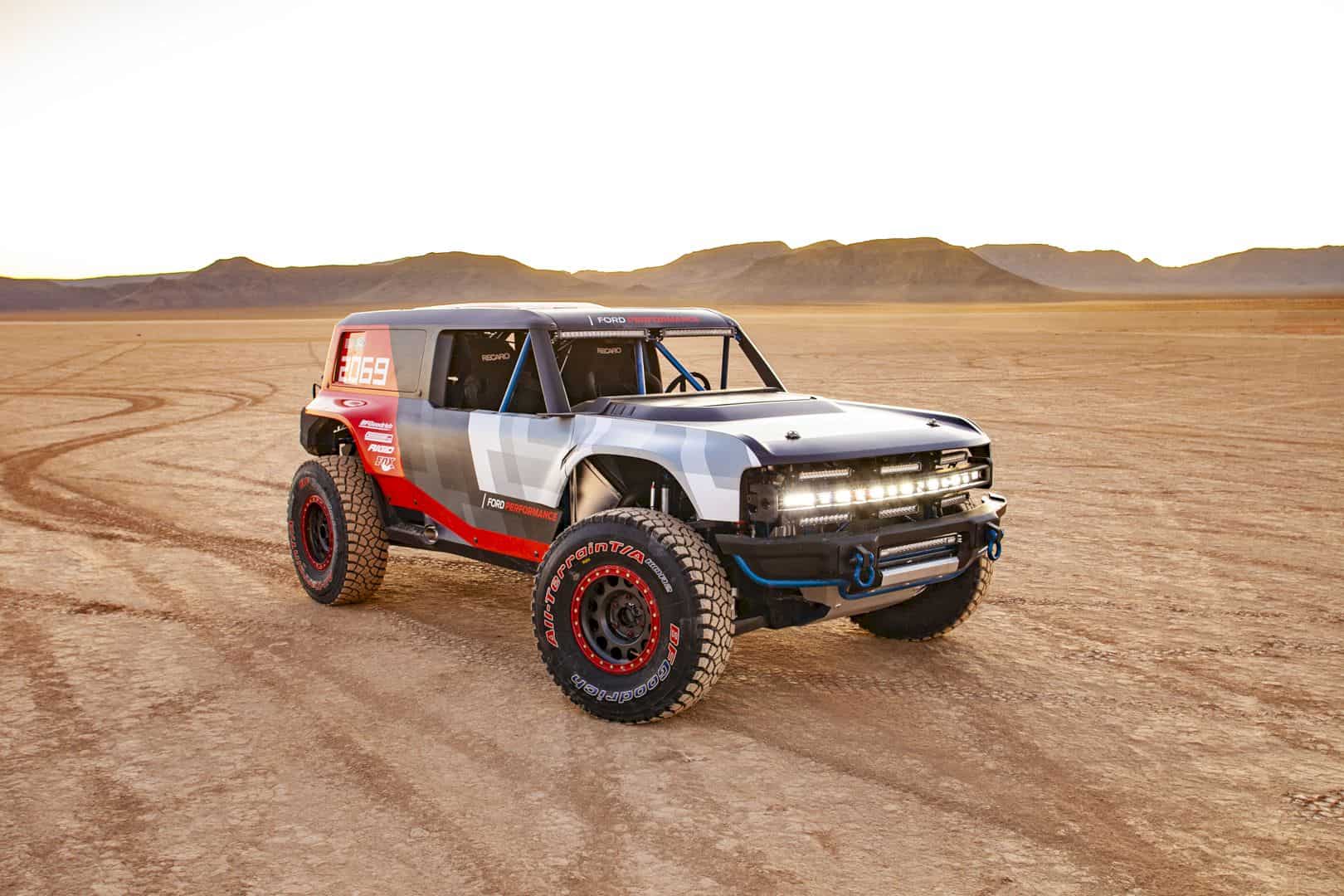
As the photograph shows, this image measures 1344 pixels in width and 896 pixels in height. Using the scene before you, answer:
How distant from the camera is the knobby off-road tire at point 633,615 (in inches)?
200

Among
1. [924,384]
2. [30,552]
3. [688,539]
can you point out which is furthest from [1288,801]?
[924,384]

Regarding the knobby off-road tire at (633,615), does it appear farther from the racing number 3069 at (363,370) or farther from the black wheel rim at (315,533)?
the black wheel rim at (315,533)

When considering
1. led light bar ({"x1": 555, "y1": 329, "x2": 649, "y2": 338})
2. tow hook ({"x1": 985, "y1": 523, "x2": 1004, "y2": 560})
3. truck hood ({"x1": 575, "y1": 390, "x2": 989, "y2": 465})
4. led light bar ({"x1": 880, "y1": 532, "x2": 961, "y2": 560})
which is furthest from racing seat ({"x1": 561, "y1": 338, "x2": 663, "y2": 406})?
tow hook ({"x1": 985, "y1": 523, "x2": 1004, "y2": 560})

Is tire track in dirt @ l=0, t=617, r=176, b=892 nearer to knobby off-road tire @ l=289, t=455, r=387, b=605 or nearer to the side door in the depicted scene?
knobby off-road tire @ l=289, t=455, r=387, b=605

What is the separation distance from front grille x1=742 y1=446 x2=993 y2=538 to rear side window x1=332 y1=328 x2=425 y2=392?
2732 mm

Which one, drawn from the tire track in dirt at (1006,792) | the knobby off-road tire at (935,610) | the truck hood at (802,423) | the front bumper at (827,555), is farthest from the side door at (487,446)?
the knobby off-road tire at (935,610)

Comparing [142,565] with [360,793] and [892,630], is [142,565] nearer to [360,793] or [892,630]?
[360,793]

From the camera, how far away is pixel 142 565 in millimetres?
8320

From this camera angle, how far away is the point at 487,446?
6.39 meters

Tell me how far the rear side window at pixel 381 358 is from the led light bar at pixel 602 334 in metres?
1.08

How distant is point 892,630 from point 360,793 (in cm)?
327

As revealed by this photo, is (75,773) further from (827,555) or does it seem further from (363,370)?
(363,370)

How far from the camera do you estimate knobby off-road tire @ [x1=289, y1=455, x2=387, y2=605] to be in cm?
713

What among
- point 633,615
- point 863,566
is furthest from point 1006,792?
point 633,615
